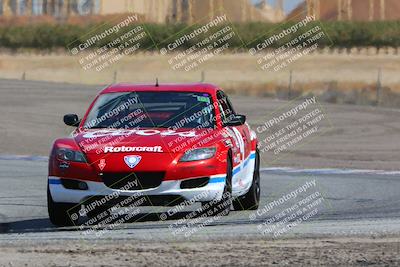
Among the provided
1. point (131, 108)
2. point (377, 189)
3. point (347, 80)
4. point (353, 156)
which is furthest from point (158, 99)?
point (347, 80)

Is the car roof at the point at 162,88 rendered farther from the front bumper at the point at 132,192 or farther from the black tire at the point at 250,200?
the front bumper at the point at 132,192

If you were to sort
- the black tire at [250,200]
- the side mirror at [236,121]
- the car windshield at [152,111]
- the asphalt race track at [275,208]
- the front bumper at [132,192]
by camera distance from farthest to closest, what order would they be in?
the black tire at [250,200] < the side mirror at [236,121] < the car windshield at [152,111] < the front bumper at [132,192] < the asphalt race track at [275,208]

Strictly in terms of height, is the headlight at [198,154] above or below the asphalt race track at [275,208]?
above

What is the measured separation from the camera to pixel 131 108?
44.9 feet

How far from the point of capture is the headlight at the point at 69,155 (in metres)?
12.6

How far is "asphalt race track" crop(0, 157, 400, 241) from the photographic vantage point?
37.0 feet

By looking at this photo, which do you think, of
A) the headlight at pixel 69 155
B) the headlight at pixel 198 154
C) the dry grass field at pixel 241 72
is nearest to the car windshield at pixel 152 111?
the headlight at pixel 198 154

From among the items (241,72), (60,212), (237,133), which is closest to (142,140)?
(60,212)

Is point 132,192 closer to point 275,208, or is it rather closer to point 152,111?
point 152,111

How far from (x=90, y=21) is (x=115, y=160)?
55425 millimetres

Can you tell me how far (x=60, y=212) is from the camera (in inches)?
498

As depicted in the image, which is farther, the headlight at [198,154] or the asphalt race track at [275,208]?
the headlight at [198,154]

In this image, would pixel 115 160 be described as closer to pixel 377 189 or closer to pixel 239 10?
pixel 377 189

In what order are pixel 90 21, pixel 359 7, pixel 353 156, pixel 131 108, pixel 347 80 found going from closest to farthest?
pixel 131 108
pixel 353 156
pixel 347 80
pixel 90 21
pixel 359 7
